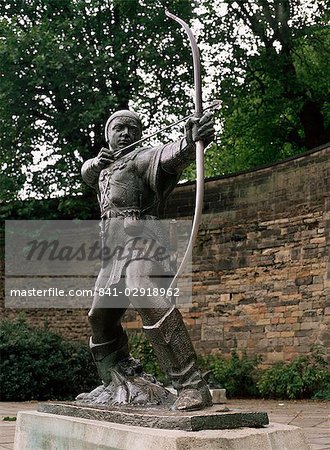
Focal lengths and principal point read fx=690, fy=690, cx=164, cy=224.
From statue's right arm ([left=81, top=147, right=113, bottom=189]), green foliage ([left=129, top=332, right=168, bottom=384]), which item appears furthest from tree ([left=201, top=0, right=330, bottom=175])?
statue's right arm ([left=81, top=147, right=113, bottom=189])

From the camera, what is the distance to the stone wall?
11844 mm

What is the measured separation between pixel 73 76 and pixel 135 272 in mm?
12024

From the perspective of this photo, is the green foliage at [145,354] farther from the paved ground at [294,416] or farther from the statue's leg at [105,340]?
the statue's leg at [105,340]

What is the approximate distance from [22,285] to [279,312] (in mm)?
7042

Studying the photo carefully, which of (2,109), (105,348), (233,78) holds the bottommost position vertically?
(105,348)

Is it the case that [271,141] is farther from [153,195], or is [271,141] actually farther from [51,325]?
[153,195]

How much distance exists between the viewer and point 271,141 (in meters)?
19.2

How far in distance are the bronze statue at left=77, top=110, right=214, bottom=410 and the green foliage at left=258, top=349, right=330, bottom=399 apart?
23.2 ft

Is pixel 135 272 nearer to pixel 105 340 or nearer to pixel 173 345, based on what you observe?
pixel 173 345

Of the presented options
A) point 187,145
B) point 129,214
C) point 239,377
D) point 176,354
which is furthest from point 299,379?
point 187,145

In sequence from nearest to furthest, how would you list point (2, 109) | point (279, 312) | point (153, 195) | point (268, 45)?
1. point (153, 195)
2. point (279, 312)
3. point (2, 109)
4. point (268, 45)

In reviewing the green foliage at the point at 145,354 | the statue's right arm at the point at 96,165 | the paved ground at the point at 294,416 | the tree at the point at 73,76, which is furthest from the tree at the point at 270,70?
the statue's right arm at the point at 96,165

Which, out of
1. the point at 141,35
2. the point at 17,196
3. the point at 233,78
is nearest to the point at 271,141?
the point at 233,78

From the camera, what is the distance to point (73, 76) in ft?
50.5
